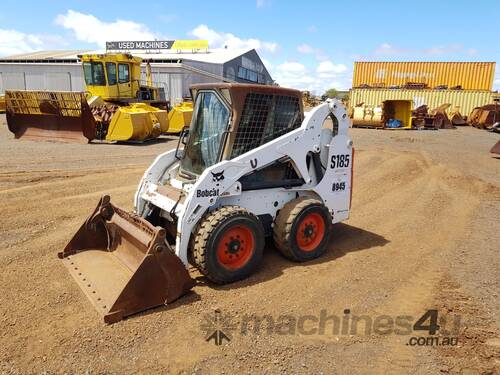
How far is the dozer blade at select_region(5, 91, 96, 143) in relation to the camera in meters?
12.8

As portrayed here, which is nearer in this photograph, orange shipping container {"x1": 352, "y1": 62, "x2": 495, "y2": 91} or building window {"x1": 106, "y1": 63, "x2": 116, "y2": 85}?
building window {"x1": 106, "y1": 63, "x2": 116, "y2": 85}

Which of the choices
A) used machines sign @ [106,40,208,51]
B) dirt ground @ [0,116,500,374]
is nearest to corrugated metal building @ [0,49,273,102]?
used machines sign @ [106,40,208,51]

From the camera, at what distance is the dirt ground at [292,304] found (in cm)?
281

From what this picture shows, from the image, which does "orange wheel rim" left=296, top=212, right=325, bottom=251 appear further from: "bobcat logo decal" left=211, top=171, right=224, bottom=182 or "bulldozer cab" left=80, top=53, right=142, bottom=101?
"bulldozer cab" left=80, top=53, right=142, bottom=101

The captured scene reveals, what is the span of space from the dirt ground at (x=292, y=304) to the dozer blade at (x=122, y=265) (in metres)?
0.12

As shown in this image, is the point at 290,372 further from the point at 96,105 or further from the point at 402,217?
the point at 96,105

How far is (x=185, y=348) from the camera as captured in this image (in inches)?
115

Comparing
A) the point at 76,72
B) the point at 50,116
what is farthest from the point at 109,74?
the point at 76,72

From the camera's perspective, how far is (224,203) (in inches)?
155

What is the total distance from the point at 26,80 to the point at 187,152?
42057 mm

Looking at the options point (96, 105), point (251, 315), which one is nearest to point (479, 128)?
point (96, 105)

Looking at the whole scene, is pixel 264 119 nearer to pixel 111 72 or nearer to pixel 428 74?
pixel 111 72

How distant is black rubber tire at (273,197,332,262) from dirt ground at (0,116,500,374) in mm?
123

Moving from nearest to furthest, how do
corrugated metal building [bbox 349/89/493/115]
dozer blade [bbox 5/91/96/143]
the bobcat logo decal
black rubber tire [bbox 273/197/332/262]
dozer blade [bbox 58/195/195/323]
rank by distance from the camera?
1. dozer blade [bbox 58/195/195/323]
2. the bobcat logo decal
3. black rubber tire [bbox 273/197/332/262]
4. dozer blade [bbox 5/91/96/143]
5. corrugated metal building [bbox 349/89/493/115]
